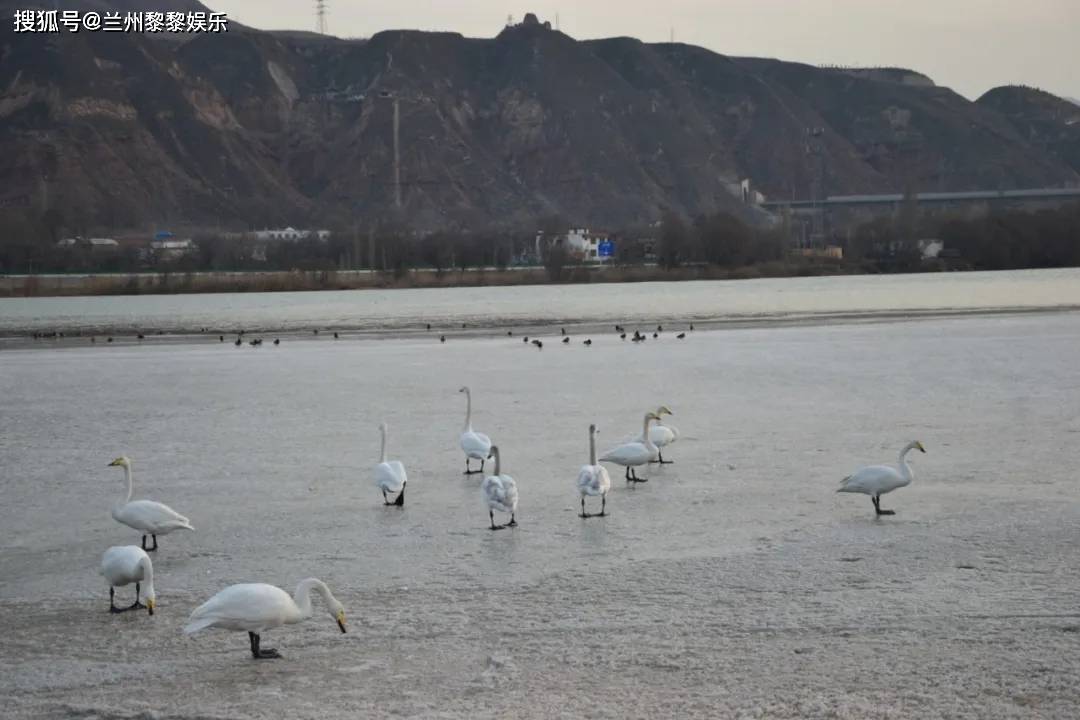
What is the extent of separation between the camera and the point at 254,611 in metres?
7.40

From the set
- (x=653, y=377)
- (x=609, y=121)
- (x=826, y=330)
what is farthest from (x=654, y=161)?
(x=653, y=377)

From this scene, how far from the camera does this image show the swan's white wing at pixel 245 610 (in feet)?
24.2

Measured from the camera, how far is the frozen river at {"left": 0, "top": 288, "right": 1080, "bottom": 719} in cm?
702

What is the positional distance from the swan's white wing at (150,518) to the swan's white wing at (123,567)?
56.9 inches

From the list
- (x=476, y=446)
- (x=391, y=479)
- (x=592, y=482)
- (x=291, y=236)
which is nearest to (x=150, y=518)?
(x=391, y=479)

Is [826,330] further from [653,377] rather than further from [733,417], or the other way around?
[733,417]

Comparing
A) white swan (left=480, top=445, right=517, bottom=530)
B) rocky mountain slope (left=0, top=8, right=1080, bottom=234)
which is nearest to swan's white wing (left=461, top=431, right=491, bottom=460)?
white swan (left=480, top=445, right=517, bottom=530)

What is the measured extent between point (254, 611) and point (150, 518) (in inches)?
113

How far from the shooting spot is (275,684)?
23.5ft

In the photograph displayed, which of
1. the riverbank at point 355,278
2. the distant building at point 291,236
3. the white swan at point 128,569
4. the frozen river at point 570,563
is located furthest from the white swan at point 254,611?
the distant building at point 291,236

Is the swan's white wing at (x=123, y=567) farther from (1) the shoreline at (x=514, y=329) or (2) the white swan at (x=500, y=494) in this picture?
(1) the shoreline at (x=514, y=329)

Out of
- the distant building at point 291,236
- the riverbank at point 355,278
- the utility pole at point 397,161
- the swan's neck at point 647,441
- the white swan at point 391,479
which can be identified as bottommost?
the white swan at point 391,479

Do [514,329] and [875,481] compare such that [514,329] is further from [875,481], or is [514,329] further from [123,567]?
[123,567]

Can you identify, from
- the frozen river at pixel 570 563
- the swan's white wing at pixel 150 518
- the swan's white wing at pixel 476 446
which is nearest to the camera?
the frozen river at pixel 570 563
